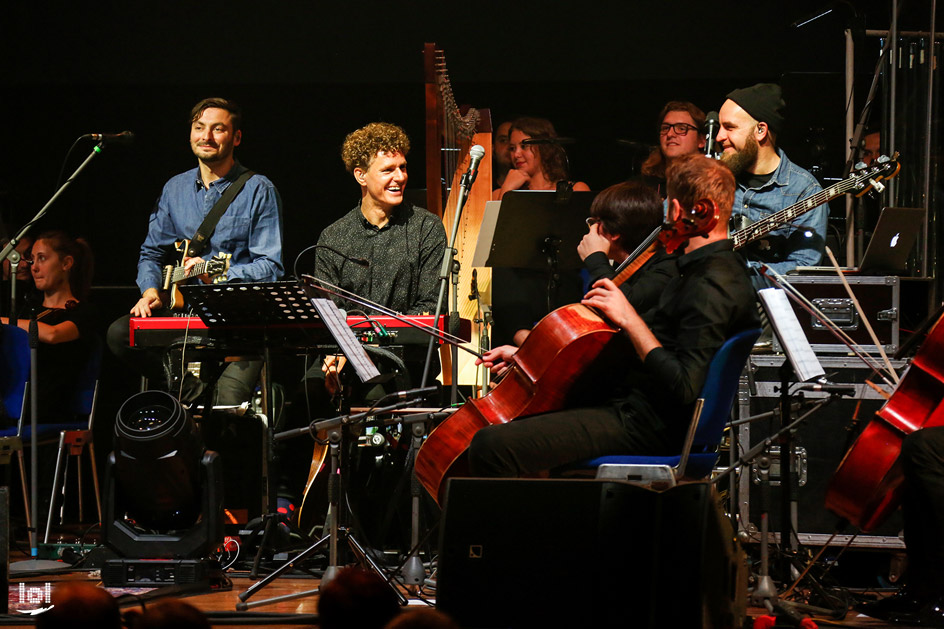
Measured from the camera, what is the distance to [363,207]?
570cm

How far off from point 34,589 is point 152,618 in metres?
Result: 2.75

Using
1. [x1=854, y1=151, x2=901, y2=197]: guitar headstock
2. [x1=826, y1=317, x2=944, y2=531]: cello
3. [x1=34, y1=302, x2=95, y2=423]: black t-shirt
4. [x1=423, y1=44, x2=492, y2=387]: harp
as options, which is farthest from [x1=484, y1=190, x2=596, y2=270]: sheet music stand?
[x1=34, y1=302, x2=95, y2=423]: black t-shirt

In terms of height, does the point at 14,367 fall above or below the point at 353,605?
above

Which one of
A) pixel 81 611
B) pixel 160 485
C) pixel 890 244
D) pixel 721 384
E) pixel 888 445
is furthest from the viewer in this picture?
pixel 890 244

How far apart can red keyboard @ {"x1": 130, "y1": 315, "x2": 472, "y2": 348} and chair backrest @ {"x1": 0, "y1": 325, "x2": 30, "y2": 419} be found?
4.18 ft

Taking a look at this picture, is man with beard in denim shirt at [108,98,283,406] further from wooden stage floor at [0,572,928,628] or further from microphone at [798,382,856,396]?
microphone at [798,382,856,396]

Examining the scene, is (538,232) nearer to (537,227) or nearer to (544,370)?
(537,227)

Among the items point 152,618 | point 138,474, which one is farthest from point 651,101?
point 152,618

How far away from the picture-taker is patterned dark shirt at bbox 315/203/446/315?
5434 millimetres

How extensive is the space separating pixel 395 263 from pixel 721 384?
2693 mm

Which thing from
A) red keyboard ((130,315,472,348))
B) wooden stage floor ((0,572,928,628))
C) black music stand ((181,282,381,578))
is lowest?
wooden stage floor ((0,572,928,628))

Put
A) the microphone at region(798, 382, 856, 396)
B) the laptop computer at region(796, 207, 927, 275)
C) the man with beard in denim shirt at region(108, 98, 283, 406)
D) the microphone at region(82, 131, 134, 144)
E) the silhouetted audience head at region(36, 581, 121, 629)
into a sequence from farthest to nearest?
the man with beard in denim shirt at region(108, 98, 283, 406)
the microphone at region(82, 131, 134, 144)
the laptop computer at region(796, 207, 927, 275)
the microphone at region(798, 382, 856, 396)
the silhouetted audience head at region(36, 581, 121, 629)

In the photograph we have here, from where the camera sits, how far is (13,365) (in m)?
Answer: 5.53

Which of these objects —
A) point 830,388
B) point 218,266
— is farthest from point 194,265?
point 830,388
